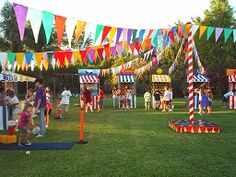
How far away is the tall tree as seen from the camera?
43.8m

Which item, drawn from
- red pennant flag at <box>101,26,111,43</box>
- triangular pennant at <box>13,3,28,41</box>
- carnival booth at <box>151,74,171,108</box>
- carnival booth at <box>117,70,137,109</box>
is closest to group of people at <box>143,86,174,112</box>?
carnival booth at <box>117,70,137,109</box>

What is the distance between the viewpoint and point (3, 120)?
1416 centimetres

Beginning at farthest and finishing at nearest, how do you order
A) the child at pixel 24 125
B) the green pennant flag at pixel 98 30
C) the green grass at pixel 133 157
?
the green pennant flag at pixel 98 30, the child at pixel 24 125, the green grass at pixel 133 157

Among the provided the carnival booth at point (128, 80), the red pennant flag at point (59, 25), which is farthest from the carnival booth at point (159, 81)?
the red pennant flag at point (59, 25)

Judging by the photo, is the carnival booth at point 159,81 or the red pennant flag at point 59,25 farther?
the carnival booth at point 159,81

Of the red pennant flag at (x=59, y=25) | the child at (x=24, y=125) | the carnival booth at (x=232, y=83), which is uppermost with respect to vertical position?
the red pennant flag at (x=59, y=25)

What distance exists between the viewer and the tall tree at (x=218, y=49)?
43812 millimetres

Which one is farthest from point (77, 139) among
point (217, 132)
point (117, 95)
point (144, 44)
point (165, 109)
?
point (117, 95)

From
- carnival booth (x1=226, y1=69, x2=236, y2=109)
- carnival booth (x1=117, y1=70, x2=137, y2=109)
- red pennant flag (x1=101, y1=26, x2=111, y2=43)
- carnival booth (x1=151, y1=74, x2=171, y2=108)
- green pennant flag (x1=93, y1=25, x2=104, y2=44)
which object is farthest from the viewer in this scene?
carnival booth (x1=151, y1=74, x2=171, y2=108)

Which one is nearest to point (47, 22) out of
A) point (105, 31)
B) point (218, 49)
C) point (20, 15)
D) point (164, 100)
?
point (20, 15)

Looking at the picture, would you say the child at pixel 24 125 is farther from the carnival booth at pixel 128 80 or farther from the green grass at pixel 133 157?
the carnival booth at pixel 128 80

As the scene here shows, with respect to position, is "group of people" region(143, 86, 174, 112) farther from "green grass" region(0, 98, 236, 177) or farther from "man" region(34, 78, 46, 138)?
"man" region(34, 78, 46, 138)

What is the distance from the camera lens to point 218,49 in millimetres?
44938

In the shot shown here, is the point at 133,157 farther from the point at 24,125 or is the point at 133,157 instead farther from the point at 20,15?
the point at 20,15
